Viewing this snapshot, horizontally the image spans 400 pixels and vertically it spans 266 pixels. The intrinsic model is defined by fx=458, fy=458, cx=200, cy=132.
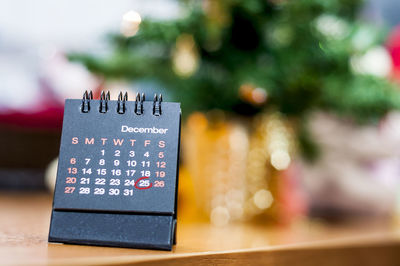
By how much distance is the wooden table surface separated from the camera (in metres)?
0.35

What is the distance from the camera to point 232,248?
49cm

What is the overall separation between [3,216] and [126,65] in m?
0.41

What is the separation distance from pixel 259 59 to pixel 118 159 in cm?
53

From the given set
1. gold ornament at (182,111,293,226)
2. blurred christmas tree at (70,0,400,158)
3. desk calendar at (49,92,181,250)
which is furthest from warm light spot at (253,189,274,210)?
desk calendar at (49,92,181,250)

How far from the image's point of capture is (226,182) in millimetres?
892

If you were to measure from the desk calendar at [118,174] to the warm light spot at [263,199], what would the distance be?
489mm

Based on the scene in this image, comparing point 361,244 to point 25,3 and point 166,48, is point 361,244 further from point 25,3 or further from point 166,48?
point 25,3

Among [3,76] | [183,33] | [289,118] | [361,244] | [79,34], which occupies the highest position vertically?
[79,34]

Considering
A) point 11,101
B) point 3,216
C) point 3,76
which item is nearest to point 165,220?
point 3,216

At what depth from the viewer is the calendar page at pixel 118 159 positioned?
42cm

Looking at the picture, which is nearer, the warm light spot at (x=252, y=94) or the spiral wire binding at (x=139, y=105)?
the spiral wire binding at (x=139, y=105)

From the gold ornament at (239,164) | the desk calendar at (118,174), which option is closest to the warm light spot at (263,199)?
the gold ornament at (239,164)

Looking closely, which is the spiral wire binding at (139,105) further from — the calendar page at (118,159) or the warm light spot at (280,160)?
the warm light spot at (280,160)

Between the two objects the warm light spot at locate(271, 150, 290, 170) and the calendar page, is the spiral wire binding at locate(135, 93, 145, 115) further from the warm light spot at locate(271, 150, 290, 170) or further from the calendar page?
the warm light spot at locate(271, 150, 290, 170)
